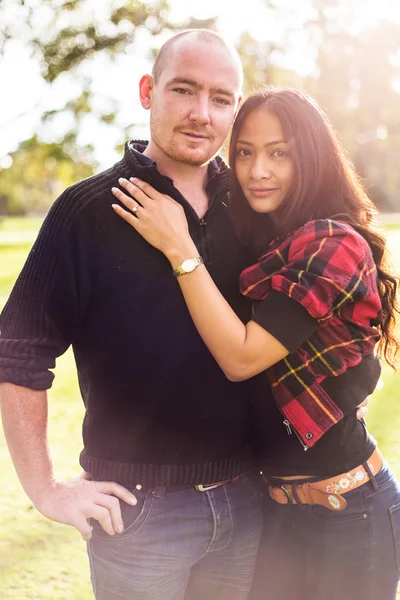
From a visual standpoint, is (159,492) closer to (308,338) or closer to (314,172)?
(308,338)

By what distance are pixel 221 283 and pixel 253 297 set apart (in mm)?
139

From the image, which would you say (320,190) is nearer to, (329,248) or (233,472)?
(329,248)

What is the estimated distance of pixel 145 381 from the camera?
7.25ft

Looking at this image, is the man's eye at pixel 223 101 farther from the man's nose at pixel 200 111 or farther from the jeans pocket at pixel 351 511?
the jeans pocket at pixel 351 511

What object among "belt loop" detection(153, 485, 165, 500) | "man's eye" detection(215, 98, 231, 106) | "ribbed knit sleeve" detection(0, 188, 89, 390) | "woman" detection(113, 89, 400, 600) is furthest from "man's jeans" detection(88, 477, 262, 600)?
"man's eye" detection(215, 98, 231, 106)

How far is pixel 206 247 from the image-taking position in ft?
7.72

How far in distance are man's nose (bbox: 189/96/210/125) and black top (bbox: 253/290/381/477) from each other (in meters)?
0.66

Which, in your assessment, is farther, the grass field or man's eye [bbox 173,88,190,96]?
the grass field

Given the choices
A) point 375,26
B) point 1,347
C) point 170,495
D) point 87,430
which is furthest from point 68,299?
point 375,26

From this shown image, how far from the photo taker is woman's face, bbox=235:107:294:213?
2393mm

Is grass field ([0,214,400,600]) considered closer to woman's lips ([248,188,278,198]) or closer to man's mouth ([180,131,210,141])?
woman's lips ([248,188,278,198])

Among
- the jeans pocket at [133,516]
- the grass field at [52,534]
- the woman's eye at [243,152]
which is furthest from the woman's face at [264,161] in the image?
the grass field at [52,534]

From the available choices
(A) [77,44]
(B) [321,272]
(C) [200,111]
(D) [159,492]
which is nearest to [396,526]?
(D) [159,492]

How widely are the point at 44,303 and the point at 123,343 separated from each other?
0.29 metres
